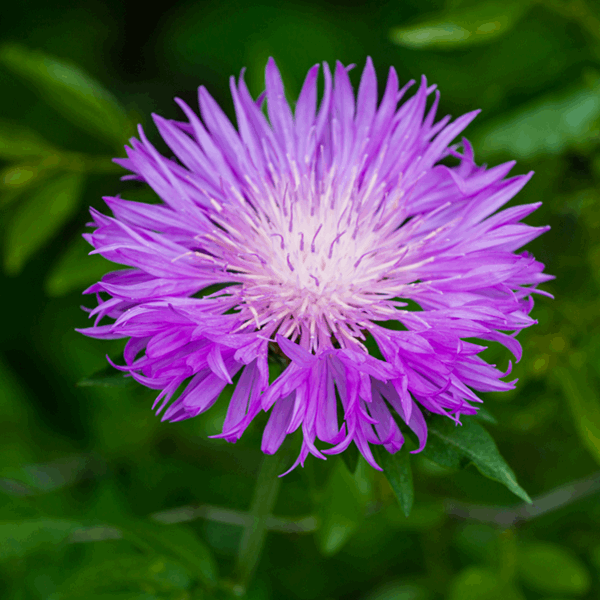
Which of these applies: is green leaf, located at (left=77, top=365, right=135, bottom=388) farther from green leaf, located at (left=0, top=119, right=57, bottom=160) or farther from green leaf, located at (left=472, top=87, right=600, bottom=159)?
green leaf, located at (left=472, top=87, right=600, bottom=159)

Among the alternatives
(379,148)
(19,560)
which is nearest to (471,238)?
(379,148)

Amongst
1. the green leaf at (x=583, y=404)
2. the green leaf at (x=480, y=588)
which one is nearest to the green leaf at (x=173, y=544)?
the green leaf at (x=480, y=588)

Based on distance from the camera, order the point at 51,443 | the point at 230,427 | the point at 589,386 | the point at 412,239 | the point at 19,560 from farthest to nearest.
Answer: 1. the point at 51,443
2. the point at 19,560
3. the point at 589,386
4. the point at 412,239
5. the point at 230,427

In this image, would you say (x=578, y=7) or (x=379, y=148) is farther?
(x=578, y=7)

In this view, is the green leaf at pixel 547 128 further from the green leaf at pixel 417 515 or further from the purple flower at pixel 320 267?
the green leaf at pixel 417 515

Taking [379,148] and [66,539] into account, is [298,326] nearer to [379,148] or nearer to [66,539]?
[379,148]

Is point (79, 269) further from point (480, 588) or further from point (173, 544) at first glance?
point (480, 588)

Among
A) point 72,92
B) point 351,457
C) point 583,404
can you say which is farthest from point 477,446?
point 72,92
